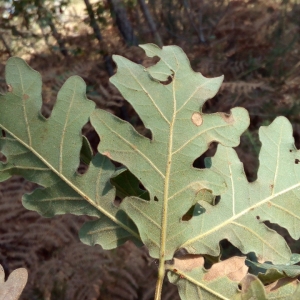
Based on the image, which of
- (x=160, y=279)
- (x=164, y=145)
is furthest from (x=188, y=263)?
(x=164, y=145)

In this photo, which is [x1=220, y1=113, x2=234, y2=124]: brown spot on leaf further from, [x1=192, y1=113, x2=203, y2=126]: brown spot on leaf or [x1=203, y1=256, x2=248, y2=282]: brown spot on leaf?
[x1=203, y1=256, x2=248, y2=282]: brown spot on leaf

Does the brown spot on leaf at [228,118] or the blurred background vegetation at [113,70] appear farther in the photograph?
the blurred background vegetation at [113,70]

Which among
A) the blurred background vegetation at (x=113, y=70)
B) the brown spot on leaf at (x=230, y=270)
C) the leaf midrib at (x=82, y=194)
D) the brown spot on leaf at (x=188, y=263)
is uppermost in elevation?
the leaf midrib at (x=82, y=194)

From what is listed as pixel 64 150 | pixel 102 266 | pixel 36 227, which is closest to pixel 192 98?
pixel 64 150

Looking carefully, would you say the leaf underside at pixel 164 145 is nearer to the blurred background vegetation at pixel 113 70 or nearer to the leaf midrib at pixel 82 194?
the leaf midrib at pixel 82 194

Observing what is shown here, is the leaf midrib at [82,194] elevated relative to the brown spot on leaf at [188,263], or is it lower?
elevated

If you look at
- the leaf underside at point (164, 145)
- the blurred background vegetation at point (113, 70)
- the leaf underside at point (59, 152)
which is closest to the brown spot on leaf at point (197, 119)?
the leaf underside at point (164, 145)

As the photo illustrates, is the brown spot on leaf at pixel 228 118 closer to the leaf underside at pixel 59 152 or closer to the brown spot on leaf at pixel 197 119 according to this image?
the brown spot on leaf at pixel 197 119

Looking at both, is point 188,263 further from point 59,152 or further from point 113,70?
point 113,70

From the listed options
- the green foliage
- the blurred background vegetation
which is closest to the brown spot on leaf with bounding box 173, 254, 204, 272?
the green foliage
